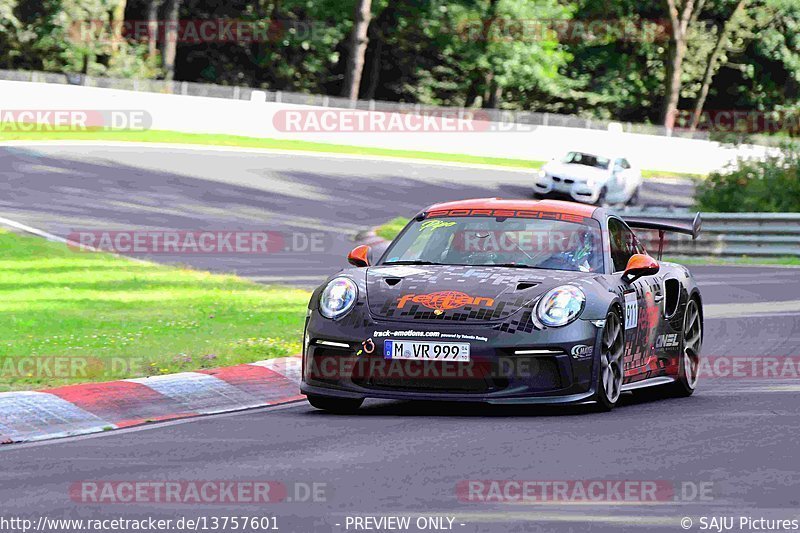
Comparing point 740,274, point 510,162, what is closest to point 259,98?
point 510,162

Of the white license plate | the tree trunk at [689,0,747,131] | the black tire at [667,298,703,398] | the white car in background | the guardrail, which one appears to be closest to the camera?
the white license plate

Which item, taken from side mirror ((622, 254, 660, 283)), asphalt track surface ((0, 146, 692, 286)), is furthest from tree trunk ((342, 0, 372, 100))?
side mirror ((622, 254, 660, 283))

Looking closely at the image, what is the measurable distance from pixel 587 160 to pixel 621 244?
26478 millimetres

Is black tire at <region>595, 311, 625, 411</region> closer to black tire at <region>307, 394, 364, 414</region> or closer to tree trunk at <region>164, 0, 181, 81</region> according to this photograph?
black tire at <region>307, 394, 364, 414</region>

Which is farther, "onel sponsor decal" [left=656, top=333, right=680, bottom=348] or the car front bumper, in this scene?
"onel sponsor decal" [left=656, top=333, right=680, bottom=348]

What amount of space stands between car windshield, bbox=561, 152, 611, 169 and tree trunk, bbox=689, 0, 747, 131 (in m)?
30.8

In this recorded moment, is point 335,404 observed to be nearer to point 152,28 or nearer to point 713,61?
point 152,28

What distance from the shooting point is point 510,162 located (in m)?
46.1

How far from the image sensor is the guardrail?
2598 cm

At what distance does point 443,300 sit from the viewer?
29.3ft

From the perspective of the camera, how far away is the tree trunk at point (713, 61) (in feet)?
215

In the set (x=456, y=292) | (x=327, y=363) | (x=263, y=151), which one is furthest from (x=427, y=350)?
(x=263, y=151)

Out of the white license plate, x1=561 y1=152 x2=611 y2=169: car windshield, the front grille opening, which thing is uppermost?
the white license plate

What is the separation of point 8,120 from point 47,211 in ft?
40.2
